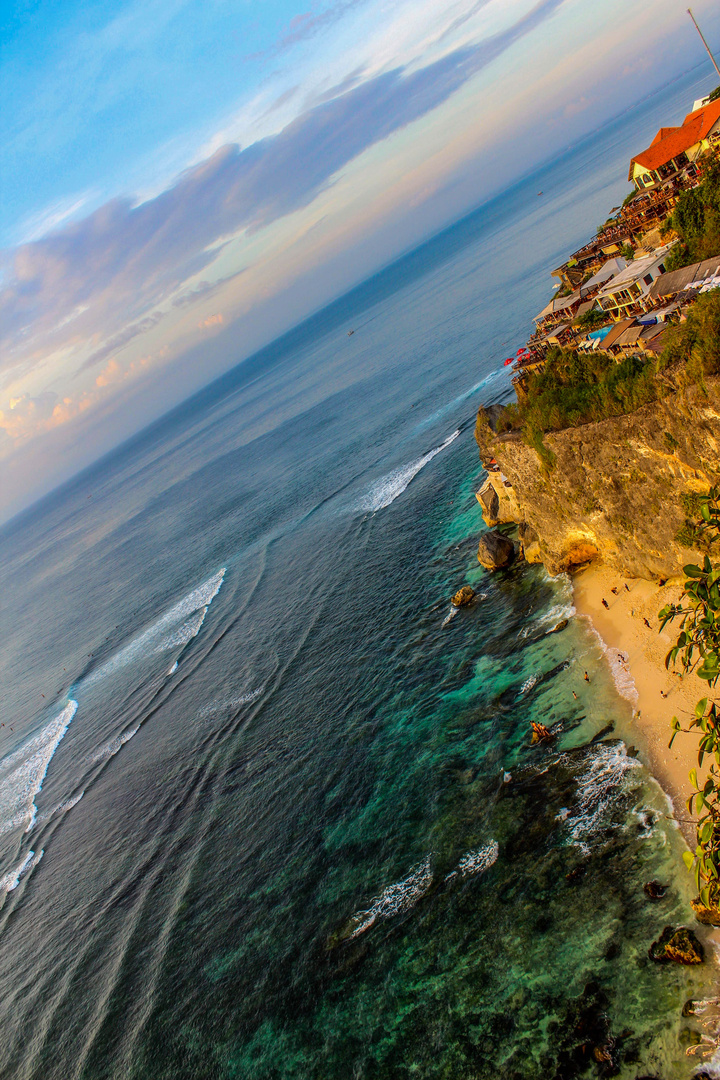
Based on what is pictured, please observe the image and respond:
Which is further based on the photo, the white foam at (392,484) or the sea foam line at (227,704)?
the white foam at (392,484)

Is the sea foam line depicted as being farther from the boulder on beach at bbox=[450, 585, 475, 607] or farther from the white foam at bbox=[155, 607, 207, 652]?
the boulder on beach at bbox=[450, 585, 475, 607]

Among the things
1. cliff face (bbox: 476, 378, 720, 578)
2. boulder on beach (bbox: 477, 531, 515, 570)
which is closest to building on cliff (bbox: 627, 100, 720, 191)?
cliff face (bbox: 476, 378, 720, 578)

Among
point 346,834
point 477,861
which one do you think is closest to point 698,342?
point 477,861

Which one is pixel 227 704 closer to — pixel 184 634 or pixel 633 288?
pixel 184 634

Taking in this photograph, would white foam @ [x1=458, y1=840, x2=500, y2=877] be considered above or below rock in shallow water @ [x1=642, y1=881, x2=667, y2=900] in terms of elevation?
above

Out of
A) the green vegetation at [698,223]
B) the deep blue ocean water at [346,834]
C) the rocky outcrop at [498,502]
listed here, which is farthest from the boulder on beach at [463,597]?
the green vegetation at [698,223]

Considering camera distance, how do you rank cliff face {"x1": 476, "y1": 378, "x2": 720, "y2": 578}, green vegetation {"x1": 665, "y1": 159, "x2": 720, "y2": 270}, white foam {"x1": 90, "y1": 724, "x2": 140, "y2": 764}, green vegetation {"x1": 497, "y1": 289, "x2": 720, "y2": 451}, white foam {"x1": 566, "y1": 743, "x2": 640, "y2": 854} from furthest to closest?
1. white foam {"x1": 90, "y1": 724, "x2": 140, "y2": 764}
2. green vegetation {"x1": 665, "y1": 159, "x2": 720, "y2": 270}
3. cliff face {"x1": 476, "y1": 378, "x2": 720, "y2": 578}
4. green vegetation {"x1": 497, "y1": 289, "x2": 720, "y2": 451}
5. white foam {"x1": 566, "y1": 743, "x2": 640, "y2": 854}

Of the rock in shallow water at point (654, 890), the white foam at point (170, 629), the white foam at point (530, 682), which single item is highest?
the white foam at point (170, 629)

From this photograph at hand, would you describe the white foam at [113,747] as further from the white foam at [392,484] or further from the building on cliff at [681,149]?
the building on cliff at [681,149]
